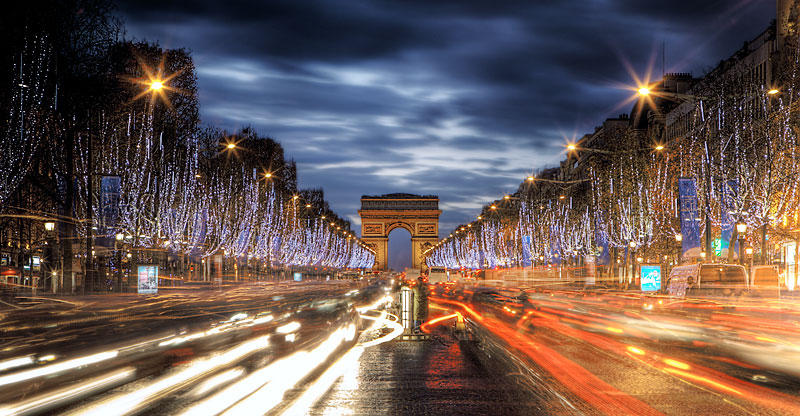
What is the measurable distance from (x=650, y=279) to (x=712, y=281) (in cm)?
926

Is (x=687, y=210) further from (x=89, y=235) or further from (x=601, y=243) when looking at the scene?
(x=601, y=243)

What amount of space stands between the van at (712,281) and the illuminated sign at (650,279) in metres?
7.88

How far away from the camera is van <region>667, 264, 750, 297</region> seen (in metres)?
27.3

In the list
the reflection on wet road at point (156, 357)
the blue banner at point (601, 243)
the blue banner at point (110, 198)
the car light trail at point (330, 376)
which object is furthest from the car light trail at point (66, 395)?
the blue banner at point (601, 243)

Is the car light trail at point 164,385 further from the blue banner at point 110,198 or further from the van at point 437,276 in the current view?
the van at point 437,276

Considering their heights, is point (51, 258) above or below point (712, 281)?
above

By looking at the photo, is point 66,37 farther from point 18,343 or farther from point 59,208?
point 18,343

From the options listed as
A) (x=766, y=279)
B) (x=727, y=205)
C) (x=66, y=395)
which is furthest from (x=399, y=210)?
(x=66, y=395)

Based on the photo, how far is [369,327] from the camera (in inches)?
1070

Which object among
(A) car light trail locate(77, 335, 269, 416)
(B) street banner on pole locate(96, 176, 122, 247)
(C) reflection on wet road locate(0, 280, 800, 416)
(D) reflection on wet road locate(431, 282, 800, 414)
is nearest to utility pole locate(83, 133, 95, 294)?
(B) street banner on pole locate(96, 176, 122, 247)

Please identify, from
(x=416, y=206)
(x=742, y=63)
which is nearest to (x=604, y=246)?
(x=742, y=63)

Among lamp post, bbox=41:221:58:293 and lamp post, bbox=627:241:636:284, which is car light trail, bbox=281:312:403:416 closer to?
lamp post, bbox=41:221:58:293

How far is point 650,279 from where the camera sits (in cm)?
3725

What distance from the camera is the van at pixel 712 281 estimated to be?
27281 millimetres
